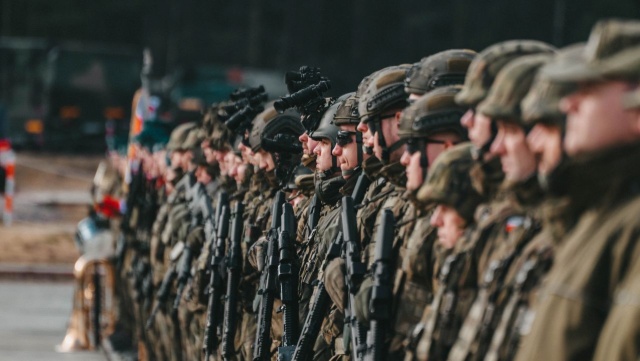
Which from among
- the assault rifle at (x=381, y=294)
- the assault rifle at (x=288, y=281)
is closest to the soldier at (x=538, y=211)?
the assault rifle at (x=381, y=294)

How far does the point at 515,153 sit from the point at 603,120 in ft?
2.49

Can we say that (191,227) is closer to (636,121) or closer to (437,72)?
(437,72)

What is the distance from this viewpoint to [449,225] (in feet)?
19.4

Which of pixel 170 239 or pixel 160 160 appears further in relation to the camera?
pixel 160 160

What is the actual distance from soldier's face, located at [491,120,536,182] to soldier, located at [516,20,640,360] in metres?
0.61

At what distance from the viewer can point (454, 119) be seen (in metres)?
6.62

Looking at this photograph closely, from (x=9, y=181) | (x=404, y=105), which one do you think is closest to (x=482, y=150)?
(x=404, y=105)

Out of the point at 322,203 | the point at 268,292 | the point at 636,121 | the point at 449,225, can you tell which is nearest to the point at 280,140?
the point at 268,292

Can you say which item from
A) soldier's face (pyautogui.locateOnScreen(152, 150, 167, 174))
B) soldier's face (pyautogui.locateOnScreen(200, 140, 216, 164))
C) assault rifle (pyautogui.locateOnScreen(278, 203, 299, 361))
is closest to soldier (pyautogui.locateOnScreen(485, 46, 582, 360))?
assault rifle (pyautogui.locateOnScreen(278, 203, 299, 361))

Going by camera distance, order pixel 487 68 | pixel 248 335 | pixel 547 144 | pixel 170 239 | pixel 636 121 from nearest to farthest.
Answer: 1. pixel 636 121
2. pixel 547 144
3. pixel 487 68
4. pixel 248 335
5. pixel 170 239

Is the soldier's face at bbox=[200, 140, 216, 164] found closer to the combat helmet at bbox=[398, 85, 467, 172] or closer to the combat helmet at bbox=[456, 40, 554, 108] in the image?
the combat helmet at bbox=[398, 85, 467, 172]

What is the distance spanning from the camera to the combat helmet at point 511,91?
5.16 metres

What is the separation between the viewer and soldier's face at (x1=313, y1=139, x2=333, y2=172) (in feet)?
29.3

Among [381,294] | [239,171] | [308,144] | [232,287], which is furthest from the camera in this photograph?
[239,171]
